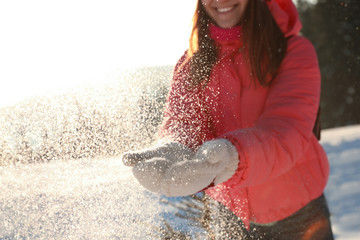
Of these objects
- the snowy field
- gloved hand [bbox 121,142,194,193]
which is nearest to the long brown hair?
gloved hand [bbox 121,142,194,193]

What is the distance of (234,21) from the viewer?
926 millimetres

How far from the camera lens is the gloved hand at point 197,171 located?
570 millimetres

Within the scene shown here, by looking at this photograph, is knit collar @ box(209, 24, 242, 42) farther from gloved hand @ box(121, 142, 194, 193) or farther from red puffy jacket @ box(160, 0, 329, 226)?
gloved hand @ box(121, 142, 194, 193)

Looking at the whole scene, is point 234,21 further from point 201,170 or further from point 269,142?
point 201,170

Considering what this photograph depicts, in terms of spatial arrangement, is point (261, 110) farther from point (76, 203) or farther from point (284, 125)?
point (76, 203)

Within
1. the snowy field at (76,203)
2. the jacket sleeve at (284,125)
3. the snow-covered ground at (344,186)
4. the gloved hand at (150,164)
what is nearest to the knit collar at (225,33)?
the jacket sleeve at (284,125)

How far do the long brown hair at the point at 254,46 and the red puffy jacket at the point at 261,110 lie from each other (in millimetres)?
16

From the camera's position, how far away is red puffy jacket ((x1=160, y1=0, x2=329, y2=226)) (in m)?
0.79

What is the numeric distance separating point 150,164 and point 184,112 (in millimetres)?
296

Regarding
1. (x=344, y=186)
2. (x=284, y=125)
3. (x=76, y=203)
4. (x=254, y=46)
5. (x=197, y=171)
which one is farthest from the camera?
(x=344, y=186)

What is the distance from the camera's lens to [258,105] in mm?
871

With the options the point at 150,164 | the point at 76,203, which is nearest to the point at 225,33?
the point at 150,164

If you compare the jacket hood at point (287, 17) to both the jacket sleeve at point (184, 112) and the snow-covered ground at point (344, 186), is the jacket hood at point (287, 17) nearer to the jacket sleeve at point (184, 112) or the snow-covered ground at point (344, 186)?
the jacket sleeve at point (184, 112)

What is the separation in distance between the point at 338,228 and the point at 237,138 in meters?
2.15
